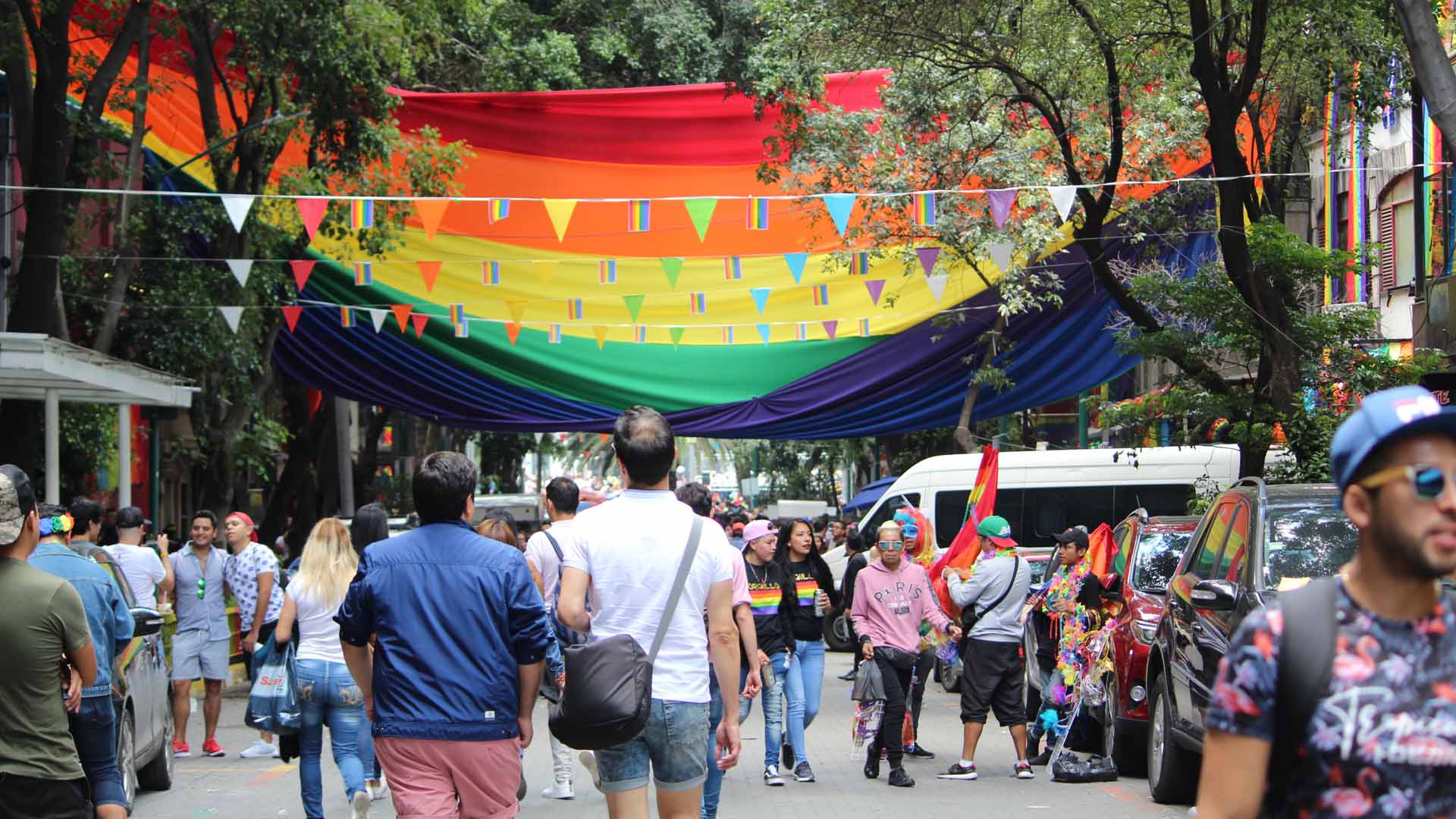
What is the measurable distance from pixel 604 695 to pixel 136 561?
7868mm

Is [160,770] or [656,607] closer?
[656,607]

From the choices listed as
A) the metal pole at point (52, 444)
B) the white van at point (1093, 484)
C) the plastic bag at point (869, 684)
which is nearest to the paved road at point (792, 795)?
the plastic bag at point (869, 684)

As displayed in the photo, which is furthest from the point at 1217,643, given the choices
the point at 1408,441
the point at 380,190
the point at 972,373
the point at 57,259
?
the point at 972,373

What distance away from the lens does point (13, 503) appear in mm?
5109

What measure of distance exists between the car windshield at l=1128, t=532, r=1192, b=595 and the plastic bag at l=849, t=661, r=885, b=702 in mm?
2268

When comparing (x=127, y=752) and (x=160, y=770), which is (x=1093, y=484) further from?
(x=127, y=752)

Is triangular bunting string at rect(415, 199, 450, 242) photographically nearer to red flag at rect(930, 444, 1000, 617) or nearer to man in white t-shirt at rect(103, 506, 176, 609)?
man in white t-shirt at rect(103, 506, 176, 609)

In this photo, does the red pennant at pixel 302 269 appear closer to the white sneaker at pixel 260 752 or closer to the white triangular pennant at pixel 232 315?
the white triangular pennant at pixel 232 315

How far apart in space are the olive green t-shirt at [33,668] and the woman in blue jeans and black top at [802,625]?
5930mm

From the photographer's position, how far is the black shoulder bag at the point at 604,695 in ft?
16.6

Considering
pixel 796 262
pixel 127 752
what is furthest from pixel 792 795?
pixel 796 262

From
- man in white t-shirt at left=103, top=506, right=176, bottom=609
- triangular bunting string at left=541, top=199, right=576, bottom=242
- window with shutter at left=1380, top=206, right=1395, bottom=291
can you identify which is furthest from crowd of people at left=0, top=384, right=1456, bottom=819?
window with shutter at left=1380, top=206, right=1395, bottom=291

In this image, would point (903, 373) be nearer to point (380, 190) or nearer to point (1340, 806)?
point (380, 190)

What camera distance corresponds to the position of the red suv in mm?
10547
